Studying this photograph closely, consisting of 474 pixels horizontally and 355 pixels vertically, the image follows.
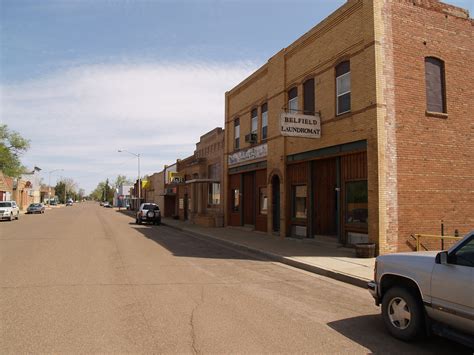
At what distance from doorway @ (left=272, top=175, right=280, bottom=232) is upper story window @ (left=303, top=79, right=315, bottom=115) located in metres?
4.16

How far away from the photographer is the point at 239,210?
2530cm

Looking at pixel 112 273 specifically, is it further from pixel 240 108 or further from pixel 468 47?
pixel 240 108

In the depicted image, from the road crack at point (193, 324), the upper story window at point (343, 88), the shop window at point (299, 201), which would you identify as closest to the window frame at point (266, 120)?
the shop window at point (299, 201)

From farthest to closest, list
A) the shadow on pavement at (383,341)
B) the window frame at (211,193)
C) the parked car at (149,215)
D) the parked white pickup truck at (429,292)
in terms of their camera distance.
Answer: the parked car at (149,215), the window frame at (211,193), the shadow on pavement at (383,341), the parked white pickup truck at (429,292)

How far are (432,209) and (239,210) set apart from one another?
1342 centimetres

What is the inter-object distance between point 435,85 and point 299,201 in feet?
23.7

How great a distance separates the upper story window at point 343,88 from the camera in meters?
14.9

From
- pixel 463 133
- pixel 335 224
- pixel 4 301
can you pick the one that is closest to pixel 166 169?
pixel 335 224

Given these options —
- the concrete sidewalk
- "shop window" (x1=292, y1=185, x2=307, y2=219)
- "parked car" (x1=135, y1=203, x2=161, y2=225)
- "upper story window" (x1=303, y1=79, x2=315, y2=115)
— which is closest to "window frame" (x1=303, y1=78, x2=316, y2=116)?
"upper story window" (x1=303, y1=79, x2=315, y2=115)

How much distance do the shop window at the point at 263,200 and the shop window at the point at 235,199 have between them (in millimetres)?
3410

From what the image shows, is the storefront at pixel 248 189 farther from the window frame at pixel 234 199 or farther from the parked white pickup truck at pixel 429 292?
the parked white pickup truck at pixel 429 292

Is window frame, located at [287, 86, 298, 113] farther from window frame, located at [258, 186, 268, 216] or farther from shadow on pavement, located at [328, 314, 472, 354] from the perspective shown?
shadow on pavement, located at [328, 314, 472, 354]

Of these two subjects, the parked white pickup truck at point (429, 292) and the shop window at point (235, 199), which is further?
the shop window at point (235, 199)

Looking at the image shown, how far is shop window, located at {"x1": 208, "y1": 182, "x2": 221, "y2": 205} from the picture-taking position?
96.3ft
